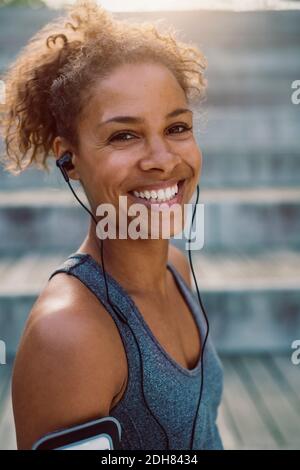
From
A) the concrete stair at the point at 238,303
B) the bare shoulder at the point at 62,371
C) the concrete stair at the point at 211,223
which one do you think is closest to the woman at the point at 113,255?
the bare shoulder at the point at 62,371

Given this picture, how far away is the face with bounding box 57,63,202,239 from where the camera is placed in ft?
3.16

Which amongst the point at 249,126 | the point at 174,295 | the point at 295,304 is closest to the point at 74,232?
the point at 295,304

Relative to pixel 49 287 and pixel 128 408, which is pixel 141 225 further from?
pixel 128 408

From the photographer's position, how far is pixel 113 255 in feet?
3.57

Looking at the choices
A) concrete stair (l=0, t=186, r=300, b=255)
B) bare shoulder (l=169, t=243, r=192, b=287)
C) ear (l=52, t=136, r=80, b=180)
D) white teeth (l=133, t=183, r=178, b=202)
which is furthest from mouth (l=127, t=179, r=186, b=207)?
concrete stair (l=0, t=186, r=300, b=255)

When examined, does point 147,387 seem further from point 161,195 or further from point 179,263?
point 179,263

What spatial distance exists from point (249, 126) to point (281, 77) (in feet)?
3.25

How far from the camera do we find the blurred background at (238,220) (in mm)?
2145

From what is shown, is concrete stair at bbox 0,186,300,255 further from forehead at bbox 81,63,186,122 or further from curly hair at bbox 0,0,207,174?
forehead at bbox 81,63,186,122

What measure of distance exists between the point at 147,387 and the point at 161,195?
1.04 feet

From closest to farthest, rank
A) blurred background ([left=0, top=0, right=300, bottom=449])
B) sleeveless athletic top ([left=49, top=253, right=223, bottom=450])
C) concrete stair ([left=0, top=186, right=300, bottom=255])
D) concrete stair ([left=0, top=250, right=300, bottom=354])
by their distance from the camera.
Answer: sleeveless athletic top ([left=49, top=253, right=223, bottom=450]) < blurred background ([left=0, top=0, right=300, bottom=449]) < concrete stair ([left=0, top=250, right=300, bottom=354]) < concrete stair ([left=0, top=186, right=300, bottom=255])

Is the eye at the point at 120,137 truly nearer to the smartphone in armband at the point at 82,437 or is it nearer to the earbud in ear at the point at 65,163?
the earbud in ear at the point at 65,163

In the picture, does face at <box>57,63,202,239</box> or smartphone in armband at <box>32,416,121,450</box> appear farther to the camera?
face at <box>57,63,202,239</box>

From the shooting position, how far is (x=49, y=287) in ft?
3.13
